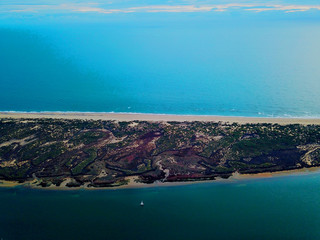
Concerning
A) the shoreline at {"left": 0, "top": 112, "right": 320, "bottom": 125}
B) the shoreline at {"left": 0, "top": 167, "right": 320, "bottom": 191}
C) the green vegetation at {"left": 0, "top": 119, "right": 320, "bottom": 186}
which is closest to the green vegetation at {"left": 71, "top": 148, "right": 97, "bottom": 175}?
the green vegetation at {"left": 0, "top": 119, "right": 320, "bottom": 186}

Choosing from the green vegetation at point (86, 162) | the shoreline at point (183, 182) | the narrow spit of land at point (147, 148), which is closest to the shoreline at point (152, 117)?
the narrow spit of land at point (147, 148)

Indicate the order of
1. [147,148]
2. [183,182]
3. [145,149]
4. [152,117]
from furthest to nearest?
1. [152,117]
2. [147,148]
3. [145,149]
4. [183,182]

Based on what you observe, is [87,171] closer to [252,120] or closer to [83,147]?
[83,147]

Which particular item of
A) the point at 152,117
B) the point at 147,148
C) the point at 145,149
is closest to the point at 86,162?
the point at 145,149

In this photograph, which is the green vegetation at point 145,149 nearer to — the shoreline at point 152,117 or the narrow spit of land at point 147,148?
the narrow spit of land at point 147,148

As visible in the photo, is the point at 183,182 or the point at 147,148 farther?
the point at 147,148

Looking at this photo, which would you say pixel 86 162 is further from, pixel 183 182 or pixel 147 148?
pixel 183 182
